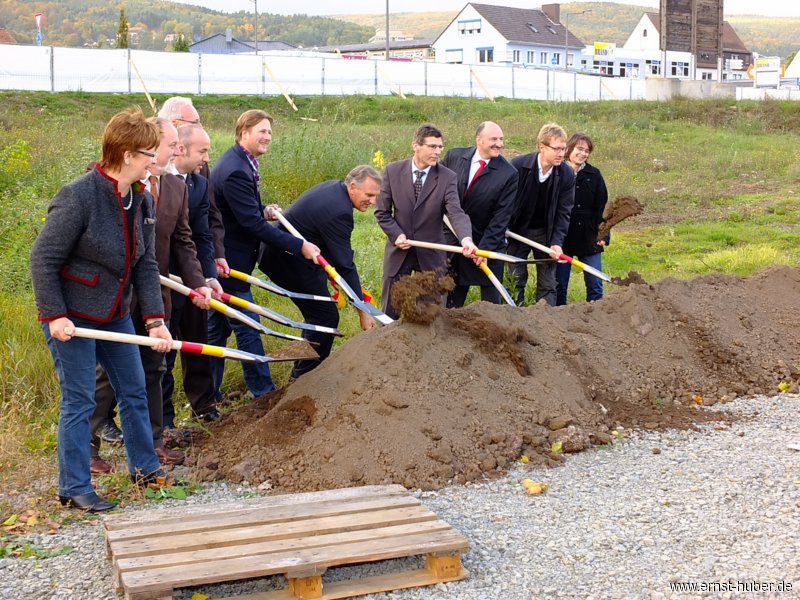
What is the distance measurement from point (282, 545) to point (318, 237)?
336 cm

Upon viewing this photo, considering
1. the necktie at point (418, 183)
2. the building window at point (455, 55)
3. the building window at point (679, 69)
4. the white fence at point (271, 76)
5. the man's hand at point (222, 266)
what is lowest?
the man's hand at point (222, 266)

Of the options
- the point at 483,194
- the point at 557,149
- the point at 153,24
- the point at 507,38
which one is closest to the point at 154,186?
the point at 483,194

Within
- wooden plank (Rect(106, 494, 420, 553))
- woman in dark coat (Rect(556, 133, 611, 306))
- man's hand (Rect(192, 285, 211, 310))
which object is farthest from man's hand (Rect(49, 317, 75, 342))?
woman in dark coat (Rect(556, 133, 611, 306))

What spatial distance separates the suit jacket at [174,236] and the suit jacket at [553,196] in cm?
340

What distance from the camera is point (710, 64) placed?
4378cm

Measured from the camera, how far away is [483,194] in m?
7.97

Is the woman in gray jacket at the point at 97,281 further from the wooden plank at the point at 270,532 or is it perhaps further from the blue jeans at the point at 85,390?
the wooden plank at the point at 270,532

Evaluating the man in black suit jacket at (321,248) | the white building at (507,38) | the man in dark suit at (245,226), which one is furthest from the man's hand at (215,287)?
the white building at (507,38)

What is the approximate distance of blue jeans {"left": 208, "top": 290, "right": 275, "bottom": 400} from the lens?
684 centimetres

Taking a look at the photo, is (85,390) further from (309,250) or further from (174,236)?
(309,250)

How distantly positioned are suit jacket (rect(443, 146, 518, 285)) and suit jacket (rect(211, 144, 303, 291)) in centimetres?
183

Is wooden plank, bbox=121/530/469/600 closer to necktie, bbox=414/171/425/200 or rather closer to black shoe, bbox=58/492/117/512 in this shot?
black shoe, bbox=58/492/117/512

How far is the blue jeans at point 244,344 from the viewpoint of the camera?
6836 mm

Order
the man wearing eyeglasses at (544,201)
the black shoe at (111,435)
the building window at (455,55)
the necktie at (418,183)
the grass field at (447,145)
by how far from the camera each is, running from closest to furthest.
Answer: the black shoe at (111,435) < the grass field at (447,145) < the necktie at (418,183) < the man wearing eyeglasses at (544,201) < the building window at (455,55)
